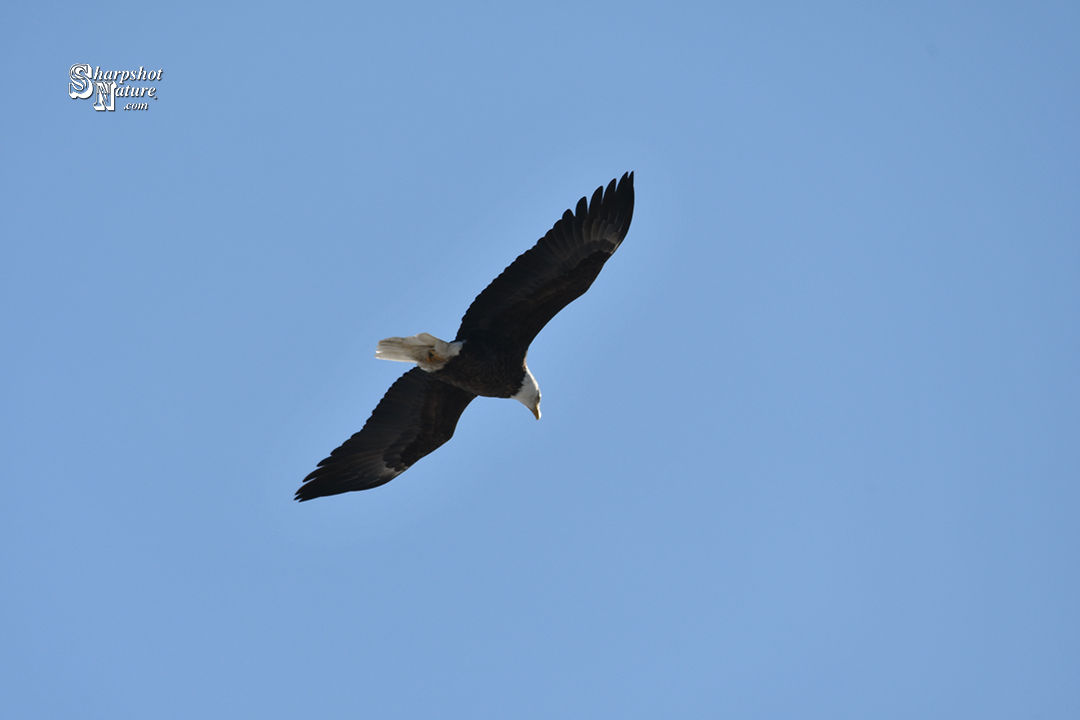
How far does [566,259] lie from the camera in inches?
334

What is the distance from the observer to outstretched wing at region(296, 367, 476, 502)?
9734 mm

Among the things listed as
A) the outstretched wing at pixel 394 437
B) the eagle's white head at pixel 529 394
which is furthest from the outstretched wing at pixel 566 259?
the outstretched wing at pixel 394 437

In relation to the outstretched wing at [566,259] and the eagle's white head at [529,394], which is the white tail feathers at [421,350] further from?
the eagle's white head at [529,394]

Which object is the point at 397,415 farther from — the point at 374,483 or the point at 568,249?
the point at 568,249

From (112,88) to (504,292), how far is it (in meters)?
6.15

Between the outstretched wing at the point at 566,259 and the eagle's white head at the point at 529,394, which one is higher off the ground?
the outstretched wing at the point at 566,259

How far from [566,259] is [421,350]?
5.50ft

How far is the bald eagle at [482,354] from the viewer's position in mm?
8469

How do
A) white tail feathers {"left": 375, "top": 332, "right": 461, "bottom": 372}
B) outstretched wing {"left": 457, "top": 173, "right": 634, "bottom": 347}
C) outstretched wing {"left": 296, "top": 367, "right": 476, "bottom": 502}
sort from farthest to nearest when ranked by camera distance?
outstretched wing {"left": 296, "top": 367, "right": 476, "bottom": 502} → white tail feathers {"left": 375, "top": 332, "right": 461, "bottom": 372} → outstretched wing {"left": 457, "top": 173, "right": 634, "bottom": 347}

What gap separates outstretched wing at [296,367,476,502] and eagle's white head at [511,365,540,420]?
67 cm

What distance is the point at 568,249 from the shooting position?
8477 mm

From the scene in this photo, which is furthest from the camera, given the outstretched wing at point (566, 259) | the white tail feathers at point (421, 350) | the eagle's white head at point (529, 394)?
the eagle's white head at point (529, 394)

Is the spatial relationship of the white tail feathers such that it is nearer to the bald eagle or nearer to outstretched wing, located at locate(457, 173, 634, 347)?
the bald eagle

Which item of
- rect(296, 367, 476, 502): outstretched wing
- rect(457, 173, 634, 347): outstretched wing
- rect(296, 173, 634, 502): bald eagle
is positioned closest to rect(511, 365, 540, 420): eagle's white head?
rect(296, 173, 634, 502): bald eagle
